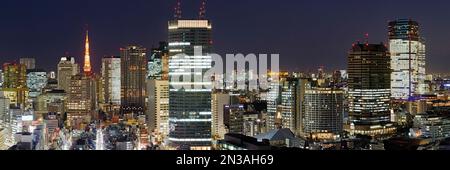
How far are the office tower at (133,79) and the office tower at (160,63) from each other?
0.48 meters

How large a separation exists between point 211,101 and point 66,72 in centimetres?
598

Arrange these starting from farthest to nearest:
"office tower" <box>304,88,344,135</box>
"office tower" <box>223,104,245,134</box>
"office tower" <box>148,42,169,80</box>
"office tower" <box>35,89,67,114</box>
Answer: "office tower" <box>148,42,169,80</box> < "office tower" <box>35,89,67,114</box> < "office tower" <box>304,88,344,135</box> < "office tower" <box>223,104,245,134</box>

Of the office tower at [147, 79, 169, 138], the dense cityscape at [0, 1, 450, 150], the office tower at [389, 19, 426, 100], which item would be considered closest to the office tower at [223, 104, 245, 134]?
the dense cityscape at [0, 1, 450, 150]

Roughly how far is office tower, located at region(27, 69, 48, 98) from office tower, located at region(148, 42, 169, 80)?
8.65ft

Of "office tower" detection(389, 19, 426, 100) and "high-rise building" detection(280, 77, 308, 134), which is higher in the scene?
"office tower" detection(389, 19, 426, 100)

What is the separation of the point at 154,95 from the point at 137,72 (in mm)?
2708

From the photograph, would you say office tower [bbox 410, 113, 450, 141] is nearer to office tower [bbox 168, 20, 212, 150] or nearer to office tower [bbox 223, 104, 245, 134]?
office tower [bbox 223, 104, 245, 134]

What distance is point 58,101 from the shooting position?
530 inches

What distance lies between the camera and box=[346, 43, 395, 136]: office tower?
1318 cm

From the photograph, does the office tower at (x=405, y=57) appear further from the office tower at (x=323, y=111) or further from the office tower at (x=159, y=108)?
the office tower at (x=159, y=108)

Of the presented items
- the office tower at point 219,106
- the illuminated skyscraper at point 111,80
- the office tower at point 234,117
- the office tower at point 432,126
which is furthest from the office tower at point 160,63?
the office tower at point 432,126
